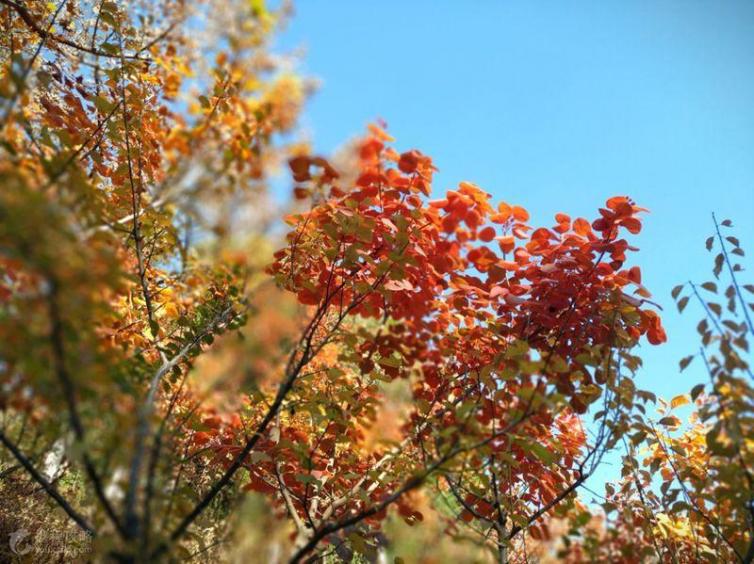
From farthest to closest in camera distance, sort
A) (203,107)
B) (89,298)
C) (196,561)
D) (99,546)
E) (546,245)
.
→ (196,561)
(546,245)
(203,107)
(99,546)
(89,298)

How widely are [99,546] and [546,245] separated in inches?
75.9

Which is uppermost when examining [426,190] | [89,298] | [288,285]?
[426,190]

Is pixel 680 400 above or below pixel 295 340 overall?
above

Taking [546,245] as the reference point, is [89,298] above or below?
below

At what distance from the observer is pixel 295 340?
1564 millimetres

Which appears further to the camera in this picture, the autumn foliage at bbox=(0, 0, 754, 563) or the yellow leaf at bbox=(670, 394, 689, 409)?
the yellow leaf at bbox=(670, 394, 689, 409)

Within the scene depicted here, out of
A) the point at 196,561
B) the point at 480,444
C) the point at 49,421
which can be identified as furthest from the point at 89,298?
the point at 196,561

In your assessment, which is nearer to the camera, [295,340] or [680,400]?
[295,340]

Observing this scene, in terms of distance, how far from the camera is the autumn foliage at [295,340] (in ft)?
3.36

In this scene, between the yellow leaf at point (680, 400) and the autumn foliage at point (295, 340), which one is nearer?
the autumn foliage at point (295, 340)

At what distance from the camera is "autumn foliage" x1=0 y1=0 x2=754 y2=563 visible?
1024 mm

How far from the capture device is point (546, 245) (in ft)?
7.22

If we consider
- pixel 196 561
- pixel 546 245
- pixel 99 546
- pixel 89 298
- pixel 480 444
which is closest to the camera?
pixel 89 298

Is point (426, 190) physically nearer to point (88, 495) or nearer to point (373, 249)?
point (373, 249)
